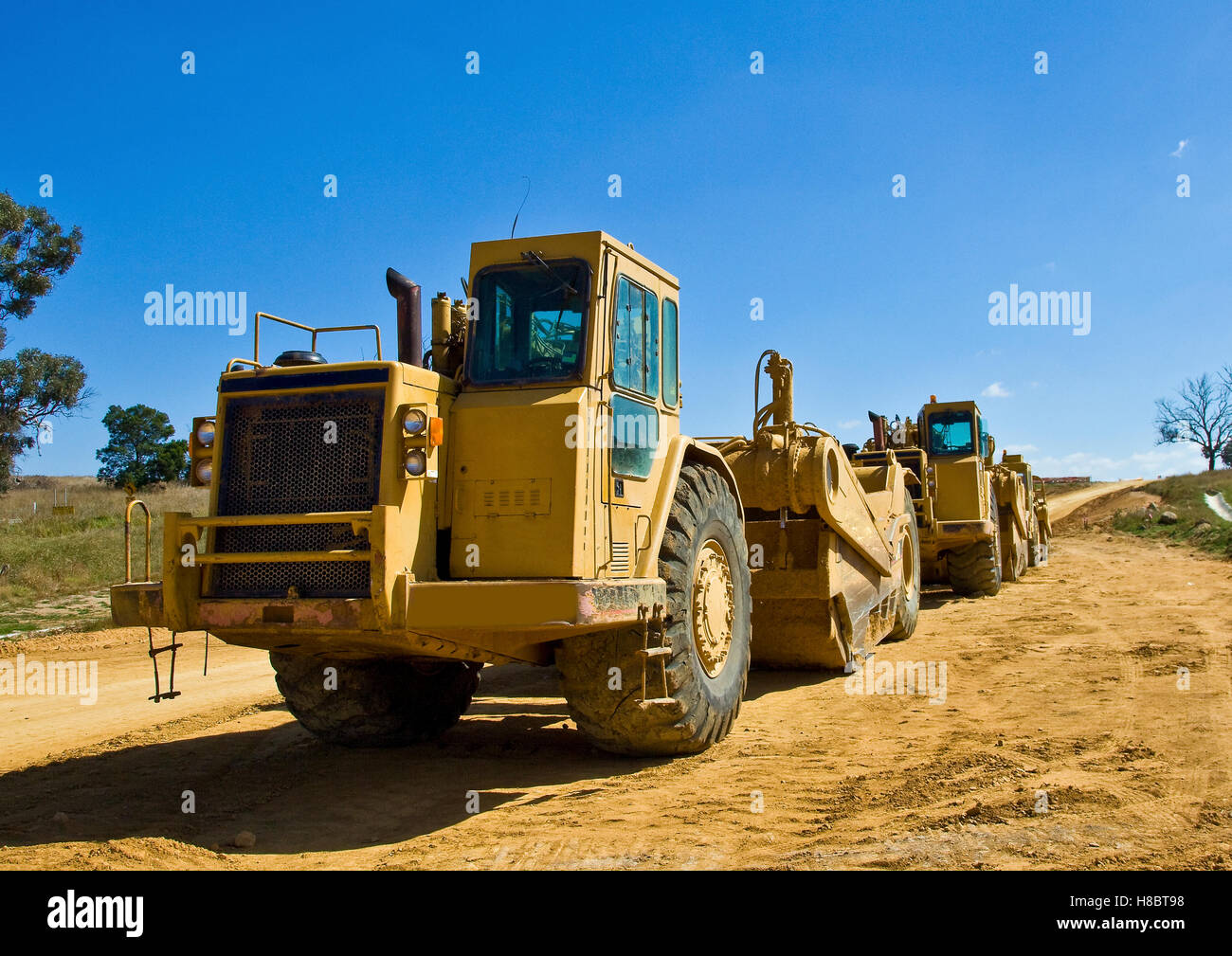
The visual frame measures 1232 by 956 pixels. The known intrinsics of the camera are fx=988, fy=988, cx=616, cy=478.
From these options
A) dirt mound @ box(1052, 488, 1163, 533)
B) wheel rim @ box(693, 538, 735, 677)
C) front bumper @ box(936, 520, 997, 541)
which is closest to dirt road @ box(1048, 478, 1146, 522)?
dirt mound @ box(1052, 488, 1163, 533)

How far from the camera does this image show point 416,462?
5.35m

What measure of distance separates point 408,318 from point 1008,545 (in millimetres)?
15970

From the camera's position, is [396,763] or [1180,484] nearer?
[396,763]

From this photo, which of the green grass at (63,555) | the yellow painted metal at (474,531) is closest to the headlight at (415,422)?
the yellow painted metal at (474,531)

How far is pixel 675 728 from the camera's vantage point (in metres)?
6.12

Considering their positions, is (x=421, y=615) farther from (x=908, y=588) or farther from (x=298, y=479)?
(x=908, y=588)

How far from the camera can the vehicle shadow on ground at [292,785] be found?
17.2 feet

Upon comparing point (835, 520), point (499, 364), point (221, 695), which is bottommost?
point (221, 695)

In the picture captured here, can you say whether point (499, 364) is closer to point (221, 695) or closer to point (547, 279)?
point (547, 279)

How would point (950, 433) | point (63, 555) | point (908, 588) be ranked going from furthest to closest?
point (63, 555), point (950, 433), point (908, 588)

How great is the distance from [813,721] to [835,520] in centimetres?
206

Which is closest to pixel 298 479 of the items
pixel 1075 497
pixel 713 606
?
pixel 713 606
